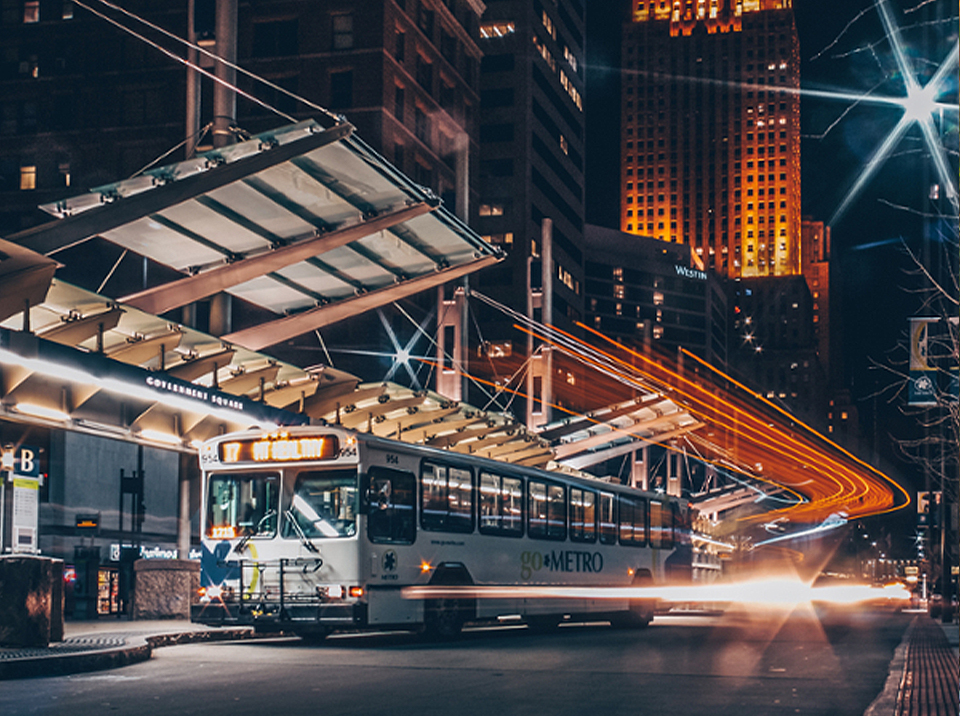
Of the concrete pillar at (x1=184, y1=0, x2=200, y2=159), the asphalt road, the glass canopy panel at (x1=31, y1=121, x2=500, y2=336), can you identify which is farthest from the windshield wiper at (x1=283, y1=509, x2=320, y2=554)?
the concrete pillar at (x1=184, y1=0, x2=200, y2=159)

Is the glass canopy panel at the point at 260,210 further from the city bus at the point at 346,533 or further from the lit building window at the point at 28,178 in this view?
the lit building window at the point at 28,178

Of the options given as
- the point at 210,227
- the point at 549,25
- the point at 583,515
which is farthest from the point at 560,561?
the point at 549,25

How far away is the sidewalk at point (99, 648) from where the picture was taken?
1326 centimetres

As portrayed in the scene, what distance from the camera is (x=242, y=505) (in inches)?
707

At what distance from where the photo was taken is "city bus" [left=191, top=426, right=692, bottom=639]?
17141 mm

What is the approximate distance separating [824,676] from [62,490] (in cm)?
3109

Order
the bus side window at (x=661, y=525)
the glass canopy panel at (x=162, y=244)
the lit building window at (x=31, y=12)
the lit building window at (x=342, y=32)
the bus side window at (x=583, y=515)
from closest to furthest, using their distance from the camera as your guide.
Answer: the glass canopy panel at (x=162, y=244) → the bus side window at (x=583, y=515) → the bus side window at (x=661, y=525) → the lit building window at (x=342, y=32) → the lit building window at (x=31, y=12)

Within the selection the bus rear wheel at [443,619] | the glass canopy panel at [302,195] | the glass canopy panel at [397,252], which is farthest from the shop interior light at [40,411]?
the bus rear wheel at [443,619]

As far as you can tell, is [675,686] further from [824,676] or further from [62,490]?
[62,490]

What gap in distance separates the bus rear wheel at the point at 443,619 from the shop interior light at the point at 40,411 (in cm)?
594

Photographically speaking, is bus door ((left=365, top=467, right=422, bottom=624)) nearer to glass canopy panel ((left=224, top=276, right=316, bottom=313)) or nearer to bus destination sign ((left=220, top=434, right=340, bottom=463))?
bus destination sign ((left=220, top=434, right=340, bottom=463))

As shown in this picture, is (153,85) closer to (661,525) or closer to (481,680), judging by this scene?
(661,525)

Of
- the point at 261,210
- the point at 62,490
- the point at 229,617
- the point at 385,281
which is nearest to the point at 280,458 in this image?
the point at 229,617

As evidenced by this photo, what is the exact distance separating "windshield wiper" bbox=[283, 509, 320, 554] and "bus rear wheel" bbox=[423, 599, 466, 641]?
2256 millimetres
